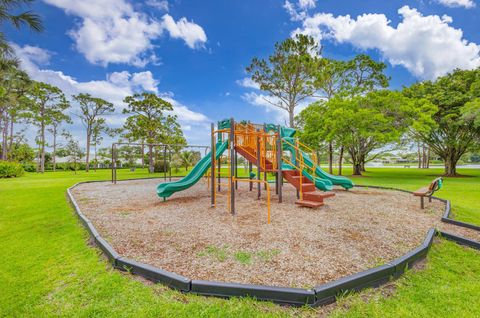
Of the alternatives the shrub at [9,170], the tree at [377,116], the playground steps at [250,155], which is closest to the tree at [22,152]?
the shrub at [9,170]

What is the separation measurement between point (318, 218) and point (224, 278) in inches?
128

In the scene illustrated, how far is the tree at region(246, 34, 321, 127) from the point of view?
1891 cm

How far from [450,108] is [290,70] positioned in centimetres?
1247

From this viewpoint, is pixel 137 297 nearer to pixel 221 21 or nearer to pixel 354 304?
pixel 354 304

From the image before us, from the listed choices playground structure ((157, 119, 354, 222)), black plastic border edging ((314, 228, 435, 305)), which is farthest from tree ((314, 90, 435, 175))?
black plastic border edging ((314, 228, 435, 305))

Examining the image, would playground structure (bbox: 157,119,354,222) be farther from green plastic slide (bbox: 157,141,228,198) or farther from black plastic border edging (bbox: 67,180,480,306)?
black plastic border edging (bbox: 67,180,480,306)

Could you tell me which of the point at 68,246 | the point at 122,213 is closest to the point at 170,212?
the point at 122,213

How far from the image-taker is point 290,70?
1916 cm

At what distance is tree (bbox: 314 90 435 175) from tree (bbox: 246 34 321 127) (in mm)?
3766

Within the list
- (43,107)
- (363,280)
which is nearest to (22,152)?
(43,107)

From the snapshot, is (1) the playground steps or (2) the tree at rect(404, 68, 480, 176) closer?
(1) the playground steps

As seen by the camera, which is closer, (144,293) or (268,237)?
(144,293)

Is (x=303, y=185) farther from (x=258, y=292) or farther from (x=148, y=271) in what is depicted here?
(x=148, y=271)

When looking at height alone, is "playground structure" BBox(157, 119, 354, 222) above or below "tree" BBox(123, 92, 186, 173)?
below
